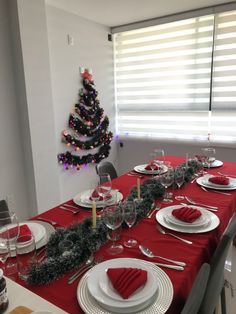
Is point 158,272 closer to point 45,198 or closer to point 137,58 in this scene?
point 45,198

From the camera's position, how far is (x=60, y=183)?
128 inches

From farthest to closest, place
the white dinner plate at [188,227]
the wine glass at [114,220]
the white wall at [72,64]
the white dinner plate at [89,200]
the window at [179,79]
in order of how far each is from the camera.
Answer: the window at [179,79], the white wall at [72,64], the white dinner plate at [89,200], the white dinner plate at [188,227], the wine glass at [114,220]

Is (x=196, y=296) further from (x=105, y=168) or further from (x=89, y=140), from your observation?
(x=89, y=140)

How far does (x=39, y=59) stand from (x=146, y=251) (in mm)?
2249

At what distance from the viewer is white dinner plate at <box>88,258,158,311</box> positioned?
81cm

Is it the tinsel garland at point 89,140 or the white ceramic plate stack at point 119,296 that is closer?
the white ceramic plate stack at point 119,296

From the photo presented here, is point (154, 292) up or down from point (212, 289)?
up

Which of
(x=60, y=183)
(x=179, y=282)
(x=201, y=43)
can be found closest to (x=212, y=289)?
(x=179, y=282)

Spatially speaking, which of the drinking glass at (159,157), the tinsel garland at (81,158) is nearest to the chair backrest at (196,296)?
the drinking glass at (159,157)

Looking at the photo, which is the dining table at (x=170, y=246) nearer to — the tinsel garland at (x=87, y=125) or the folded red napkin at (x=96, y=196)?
the folded red napkin at (x=96, y=196)

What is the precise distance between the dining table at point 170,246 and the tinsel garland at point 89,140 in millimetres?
1511

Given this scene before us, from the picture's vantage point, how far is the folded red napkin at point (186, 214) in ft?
4.30

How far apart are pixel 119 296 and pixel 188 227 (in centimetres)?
57

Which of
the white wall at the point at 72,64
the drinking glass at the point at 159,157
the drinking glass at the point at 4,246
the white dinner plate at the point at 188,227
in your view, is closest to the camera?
the drinking glass at the point at 4,246
